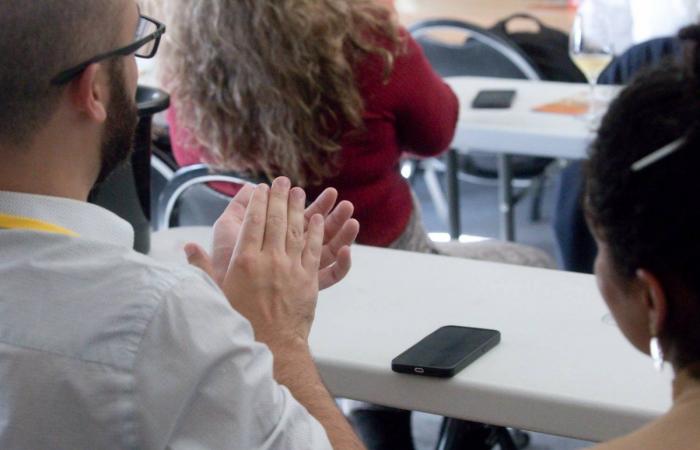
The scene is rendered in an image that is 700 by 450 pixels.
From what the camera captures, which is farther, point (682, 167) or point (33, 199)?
point (33, 199)

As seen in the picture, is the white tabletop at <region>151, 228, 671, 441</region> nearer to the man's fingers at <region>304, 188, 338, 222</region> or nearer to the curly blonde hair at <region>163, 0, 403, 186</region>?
the man's fingers at <region>304, 188, 338, 222</region>

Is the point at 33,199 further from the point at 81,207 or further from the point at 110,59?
the point at 110,59

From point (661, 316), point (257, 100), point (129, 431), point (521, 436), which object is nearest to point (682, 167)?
point (661, 316)

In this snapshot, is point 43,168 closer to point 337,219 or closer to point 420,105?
point 337,219

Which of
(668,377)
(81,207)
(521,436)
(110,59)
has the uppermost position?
(110,59)

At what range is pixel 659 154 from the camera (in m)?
0.90

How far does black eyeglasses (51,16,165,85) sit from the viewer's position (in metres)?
1.25

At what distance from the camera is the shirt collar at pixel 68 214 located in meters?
1.22

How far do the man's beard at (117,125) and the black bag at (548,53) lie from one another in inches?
111

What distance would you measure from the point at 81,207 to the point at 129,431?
0.25 metres

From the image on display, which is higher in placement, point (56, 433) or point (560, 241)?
point (56, 433)

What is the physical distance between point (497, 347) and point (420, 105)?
37.3 inches

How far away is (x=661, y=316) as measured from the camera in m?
0.96

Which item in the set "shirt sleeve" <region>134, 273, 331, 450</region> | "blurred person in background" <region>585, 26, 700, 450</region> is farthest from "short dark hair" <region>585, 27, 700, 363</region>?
"shirt sleeve" <region>134, 273, 331, 450</region>
